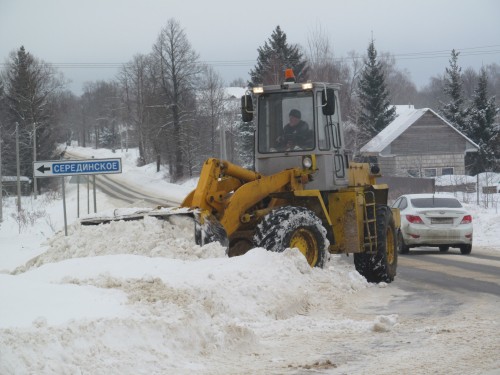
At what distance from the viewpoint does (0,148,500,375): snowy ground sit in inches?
262

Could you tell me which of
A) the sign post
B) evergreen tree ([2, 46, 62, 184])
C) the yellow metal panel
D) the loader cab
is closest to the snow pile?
the yellow metal panel

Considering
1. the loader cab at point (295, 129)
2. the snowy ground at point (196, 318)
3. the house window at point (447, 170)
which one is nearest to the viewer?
the snowy ground at point (196, 318)

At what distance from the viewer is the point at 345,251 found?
13.4 m

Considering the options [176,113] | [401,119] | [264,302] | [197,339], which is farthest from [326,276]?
[176,113]

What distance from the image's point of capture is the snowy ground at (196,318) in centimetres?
665

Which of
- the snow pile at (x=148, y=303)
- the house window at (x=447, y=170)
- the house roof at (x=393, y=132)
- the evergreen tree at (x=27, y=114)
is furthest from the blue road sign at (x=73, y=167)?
the evergreen tree at (x=27, y=114)

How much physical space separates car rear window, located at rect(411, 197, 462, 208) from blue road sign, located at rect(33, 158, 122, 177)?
809 centimetres

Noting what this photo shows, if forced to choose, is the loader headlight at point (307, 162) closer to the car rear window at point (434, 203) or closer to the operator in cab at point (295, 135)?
the operator in cab at point (295, 135)

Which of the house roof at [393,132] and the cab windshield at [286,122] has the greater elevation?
the house roof at [393,132]

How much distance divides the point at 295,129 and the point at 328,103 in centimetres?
81

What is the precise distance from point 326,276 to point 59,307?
5503 mm

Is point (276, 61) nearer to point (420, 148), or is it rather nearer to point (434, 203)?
point (420, 148)

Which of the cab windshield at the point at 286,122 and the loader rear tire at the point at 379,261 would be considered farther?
the loader rear tire at the point at 379,261

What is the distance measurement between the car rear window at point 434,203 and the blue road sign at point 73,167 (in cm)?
809
